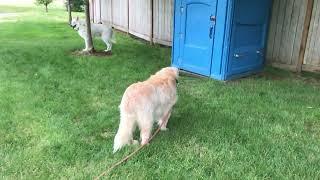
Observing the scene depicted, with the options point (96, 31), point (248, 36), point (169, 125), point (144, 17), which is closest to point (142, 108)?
point (169, 125)

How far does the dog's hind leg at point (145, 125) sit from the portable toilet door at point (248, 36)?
11.1 ft

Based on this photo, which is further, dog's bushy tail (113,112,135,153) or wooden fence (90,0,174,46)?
wooden fence (90,0,174,46)

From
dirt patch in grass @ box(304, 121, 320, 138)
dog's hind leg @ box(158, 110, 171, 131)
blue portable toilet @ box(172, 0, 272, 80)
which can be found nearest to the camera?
dog's hind leg @ box(158, 110, 171, 131)

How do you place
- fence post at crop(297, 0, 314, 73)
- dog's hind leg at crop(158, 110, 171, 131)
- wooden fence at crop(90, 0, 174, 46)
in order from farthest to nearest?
wooden fence at crop(90, 0, 174, 46) → fence post at crop(297, 0, 314, 73) → dog's hind leg at crop(158, 110, 171, 131)

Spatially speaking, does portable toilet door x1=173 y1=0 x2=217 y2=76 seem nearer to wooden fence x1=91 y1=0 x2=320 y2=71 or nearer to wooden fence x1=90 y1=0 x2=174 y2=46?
wooden fence x1=91 y1=0 x2=320 y2=71

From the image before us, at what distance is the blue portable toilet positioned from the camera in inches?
265

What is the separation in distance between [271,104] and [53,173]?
3403mm

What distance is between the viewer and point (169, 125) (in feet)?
15.3

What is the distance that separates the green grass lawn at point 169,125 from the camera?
142 inches

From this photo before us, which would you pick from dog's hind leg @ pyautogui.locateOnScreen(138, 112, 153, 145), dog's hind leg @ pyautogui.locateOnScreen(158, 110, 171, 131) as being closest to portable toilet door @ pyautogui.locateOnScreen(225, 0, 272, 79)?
dog's hind leg @ pyautogui.locateOnScreen(158, 110, 171, 131)

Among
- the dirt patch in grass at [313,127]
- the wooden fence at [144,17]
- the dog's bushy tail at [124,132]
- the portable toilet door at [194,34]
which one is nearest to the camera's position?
the dog's bushy tail at [124,132]

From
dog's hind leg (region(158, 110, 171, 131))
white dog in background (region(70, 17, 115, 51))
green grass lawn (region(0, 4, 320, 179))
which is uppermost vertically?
white dog in background (region(70, 17, 115, 51))

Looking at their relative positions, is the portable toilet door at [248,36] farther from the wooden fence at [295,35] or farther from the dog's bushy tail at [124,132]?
the dog's bushy tail at [124,132]

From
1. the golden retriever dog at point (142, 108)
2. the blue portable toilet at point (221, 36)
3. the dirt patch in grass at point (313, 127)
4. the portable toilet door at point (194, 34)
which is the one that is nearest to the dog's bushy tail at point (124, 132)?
the golden retriever dog at point (142, 108)
